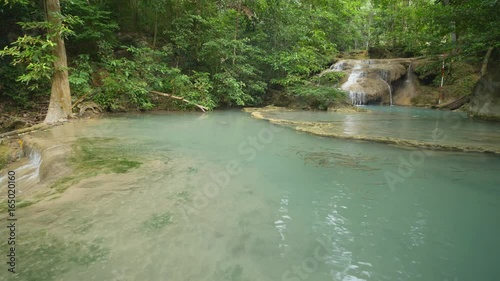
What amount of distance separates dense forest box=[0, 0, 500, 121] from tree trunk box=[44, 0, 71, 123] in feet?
0.08

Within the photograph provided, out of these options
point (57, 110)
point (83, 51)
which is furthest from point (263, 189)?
point (83, 51)

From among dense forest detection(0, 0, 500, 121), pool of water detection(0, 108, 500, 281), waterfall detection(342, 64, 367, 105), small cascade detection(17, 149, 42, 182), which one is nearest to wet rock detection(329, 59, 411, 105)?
waterfall detection(342, 64, 367, 105)

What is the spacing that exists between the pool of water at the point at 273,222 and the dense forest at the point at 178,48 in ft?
17.9

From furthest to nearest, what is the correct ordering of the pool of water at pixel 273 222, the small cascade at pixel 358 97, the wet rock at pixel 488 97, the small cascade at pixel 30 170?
the small cascade at pixel 358 97, the wet rock at pixel 488 97, the small cascade at pixel 30 170, the pool of water at pixel 273 222

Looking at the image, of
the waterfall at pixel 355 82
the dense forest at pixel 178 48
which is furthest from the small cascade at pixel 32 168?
the waterfall at pixel 355 82

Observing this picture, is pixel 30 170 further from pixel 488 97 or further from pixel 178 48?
pixel 488 97

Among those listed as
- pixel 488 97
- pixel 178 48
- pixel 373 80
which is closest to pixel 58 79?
pixel 178 48

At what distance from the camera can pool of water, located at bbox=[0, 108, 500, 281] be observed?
73.9 inches

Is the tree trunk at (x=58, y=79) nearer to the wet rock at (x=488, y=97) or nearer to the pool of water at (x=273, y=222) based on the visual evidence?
the pool of water at (x=273, y=222)

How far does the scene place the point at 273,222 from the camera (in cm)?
252

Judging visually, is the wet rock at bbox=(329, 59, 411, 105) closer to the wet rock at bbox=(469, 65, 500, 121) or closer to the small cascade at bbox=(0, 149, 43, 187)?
the wet rock at bbox=(469, 65, 500, 121)

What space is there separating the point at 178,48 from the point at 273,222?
11.1 m

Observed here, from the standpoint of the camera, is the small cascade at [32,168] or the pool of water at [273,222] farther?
the small cascade at [32,168]

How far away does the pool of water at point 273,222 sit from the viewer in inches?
73.9
